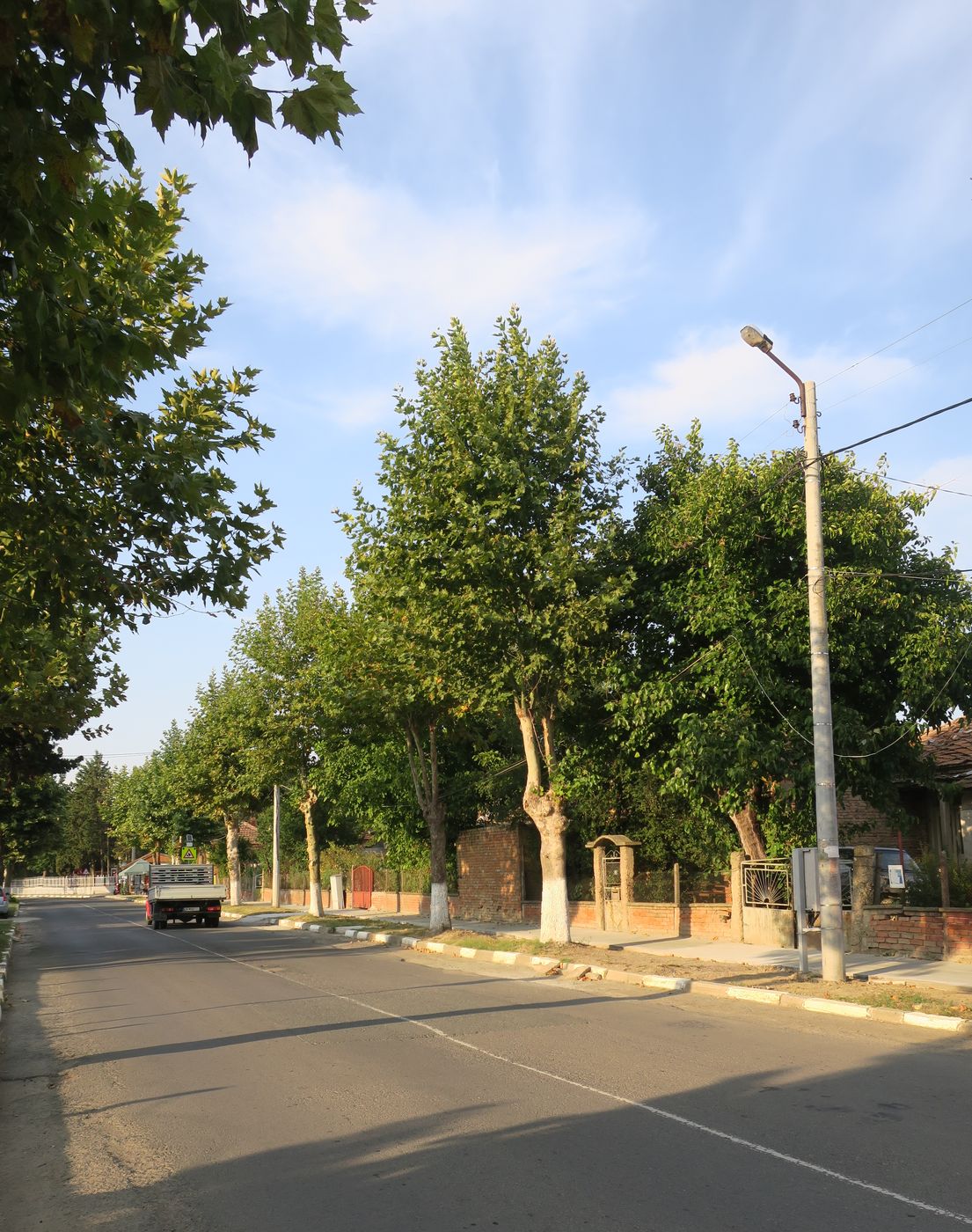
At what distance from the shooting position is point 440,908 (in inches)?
1094

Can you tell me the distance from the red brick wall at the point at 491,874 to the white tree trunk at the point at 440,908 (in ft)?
11.5

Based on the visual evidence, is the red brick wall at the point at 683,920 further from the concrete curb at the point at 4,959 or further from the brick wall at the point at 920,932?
the concrete curb at the point at 4,959

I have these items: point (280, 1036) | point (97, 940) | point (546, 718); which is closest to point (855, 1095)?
point (280, 1036)

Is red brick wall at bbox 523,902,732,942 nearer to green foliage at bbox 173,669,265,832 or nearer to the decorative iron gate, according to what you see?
the decorative iron gate

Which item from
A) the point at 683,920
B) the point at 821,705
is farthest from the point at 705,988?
the point at 683,920

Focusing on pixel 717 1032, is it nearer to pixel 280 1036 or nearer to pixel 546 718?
pixel 280 1036

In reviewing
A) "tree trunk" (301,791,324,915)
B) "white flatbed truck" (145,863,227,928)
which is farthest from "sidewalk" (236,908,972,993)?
"white flatbed truck" (145,863,227,928)

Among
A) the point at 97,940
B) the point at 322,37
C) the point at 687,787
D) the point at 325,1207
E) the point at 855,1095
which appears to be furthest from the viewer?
the point at 97,940

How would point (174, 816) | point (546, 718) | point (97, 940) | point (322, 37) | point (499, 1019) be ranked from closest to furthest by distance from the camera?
1. point (322, 37)
2. point (499, 1019)
3. point (546, 718)
4. point (97, 940)
5. point (174, 816)

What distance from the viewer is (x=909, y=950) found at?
707 inches

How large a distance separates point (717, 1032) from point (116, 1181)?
7083 millimetres

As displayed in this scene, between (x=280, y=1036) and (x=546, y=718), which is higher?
(x=546, y=718)

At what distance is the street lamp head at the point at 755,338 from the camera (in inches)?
635

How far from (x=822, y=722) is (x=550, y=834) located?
779 cm
